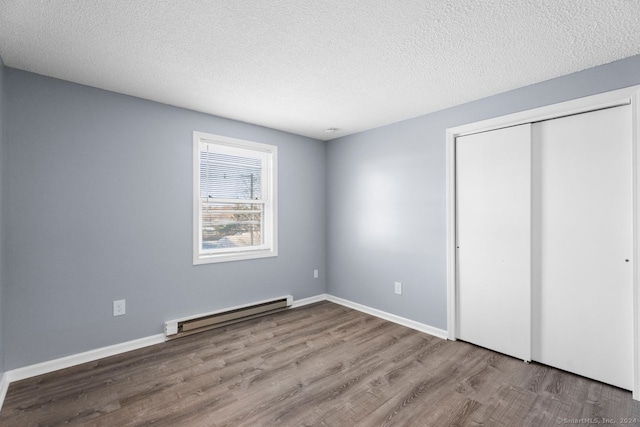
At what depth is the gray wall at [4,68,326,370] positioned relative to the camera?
2.31 meters

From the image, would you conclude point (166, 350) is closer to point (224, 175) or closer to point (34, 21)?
point (224, 175)

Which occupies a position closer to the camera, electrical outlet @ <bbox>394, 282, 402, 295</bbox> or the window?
the window

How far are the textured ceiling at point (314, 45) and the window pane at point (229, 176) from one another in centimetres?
78

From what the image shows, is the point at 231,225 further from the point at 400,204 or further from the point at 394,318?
the point at 394,318

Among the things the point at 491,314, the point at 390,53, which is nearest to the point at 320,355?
the point at 491,314

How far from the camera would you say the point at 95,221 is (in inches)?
103

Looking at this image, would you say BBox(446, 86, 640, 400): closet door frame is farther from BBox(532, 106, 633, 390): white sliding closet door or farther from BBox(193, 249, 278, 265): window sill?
BBox(193, 249, 278, 265): window sill

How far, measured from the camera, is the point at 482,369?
2.45 m

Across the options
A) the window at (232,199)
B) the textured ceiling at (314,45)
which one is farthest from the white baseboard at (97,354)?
the textured ceiling at (314,45)

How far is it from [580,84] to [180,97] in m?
3.40

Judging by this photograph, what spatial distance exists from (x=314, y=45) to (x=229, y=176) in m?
2.04

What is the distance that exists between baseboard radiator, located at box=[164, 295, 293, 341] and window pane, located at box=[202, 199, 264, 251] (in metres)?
0.74

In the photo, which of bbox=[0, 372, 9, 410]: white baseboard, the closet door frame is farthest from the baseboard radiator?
the closet door frame

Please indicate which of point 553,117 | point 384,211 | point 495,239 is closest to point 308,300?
point 384,211
